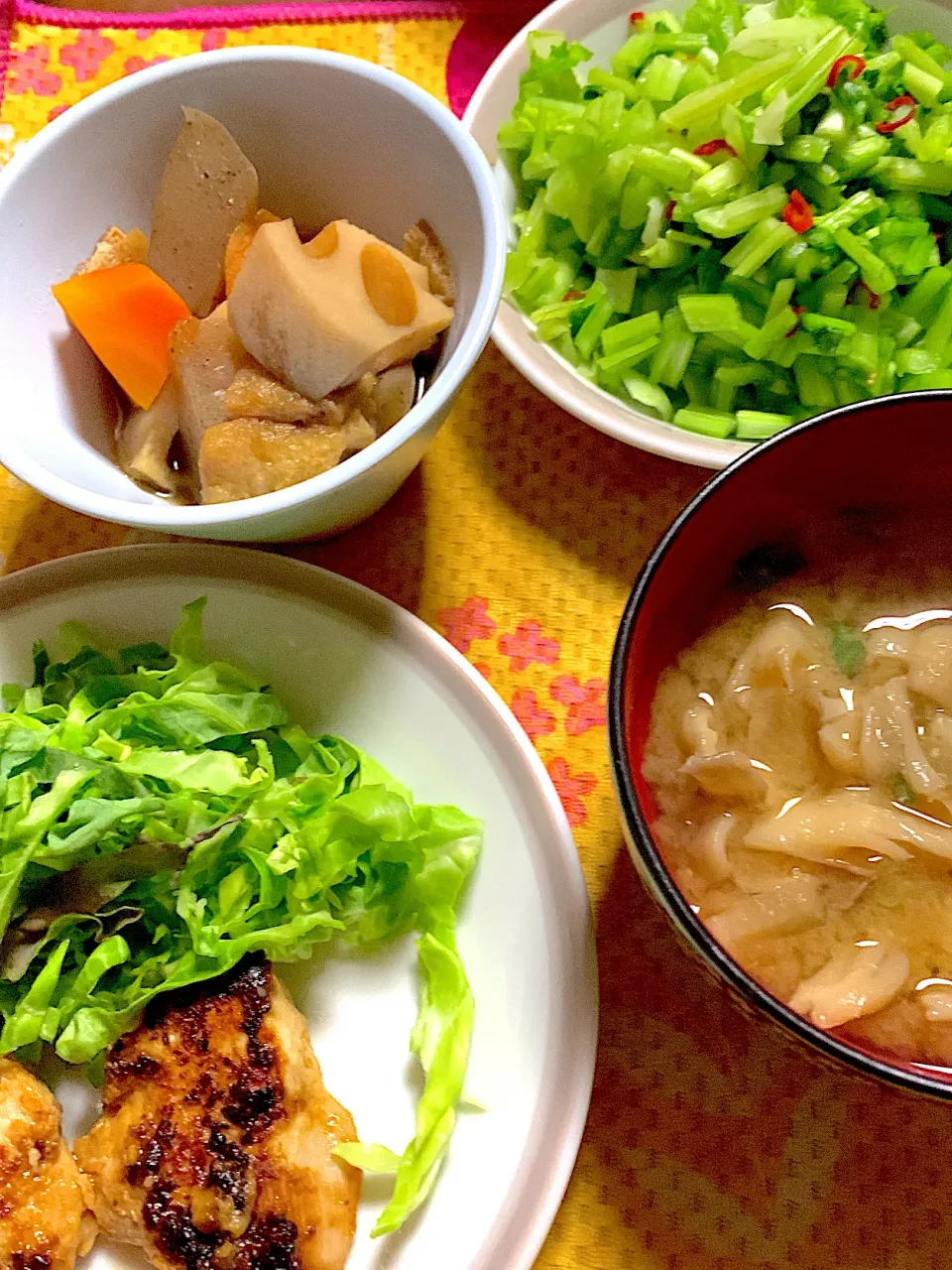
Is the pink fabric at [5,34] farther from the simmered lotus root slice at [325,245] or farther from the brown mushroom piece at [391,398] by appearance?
the brown mushroom piece at [391,398]

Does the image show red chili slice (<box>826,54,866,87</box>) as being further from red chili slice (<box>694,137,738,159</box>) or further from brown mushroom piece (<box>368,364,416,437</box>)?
brown mushroom piece (<box>368,364,416,437</box>)

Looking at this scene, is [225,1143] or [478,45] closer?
[225,1143]

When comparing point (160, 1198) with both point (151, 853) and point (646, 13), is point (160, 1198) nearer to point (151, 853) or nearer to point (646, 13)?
point (151, 853)

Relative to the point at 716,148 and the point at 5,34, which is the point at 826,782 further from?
the point at 5,34

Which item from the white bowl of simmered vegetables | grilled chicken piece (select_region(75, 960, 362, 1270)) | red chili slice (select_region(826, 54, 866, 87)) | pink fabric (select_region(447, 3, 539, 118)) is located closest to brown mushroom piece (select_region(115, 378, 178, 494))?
the white bowl of simmered vegetables

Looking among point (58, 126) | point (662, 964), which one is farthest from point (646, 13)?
point (662, 964)

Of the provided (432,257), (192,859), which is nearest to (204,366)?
(432,257)

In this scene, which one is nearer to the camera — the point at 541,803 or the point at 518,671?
the point at 541,803
